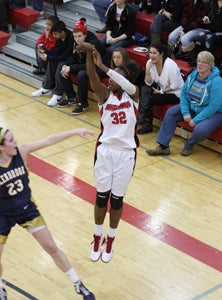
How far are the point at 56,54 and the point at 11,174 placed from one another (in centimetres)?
596

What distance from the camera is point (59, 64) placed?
1129cm

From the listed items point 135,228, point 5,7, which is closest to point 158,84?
point 135,228

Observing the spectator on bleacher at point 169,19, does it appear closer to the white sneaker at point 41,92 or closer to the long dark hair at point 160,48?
the long dark hair at point 160,48

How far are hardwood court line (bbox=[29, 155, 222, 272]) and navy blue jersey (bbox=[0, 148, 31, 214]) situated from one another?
86.9 inches

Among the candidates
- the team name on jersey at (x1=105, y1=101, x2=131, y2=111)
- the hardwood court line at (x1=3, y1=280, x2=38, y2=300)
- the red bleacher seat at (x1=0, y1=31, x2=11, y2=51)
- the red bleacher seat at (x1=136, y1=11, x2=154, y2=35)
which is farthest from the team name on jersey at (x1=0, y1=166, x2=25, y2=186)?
the red bleacher seat at (x1=0, y1=31, x2=11, y2=51)

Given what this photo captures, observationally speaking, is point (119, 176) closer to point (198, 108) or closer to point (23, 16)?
point (198, 108)

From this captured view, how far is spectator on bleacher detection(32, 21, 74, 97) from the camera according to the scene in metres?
11.2

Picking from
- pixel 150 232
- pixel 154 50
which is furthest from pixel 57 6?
pixel 150 232

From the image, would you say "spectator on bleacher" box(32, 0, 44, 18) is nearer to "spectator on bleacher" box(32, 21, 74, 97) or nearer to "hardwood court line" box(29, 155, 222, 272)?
"spectator on bleacher" box(32, 21, 74, 97)

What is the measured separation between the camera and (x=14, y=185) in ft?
19.0

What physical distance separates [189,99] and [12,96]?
12.1 feet

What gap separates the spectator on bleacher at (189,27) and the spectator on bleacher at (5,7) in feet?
13.7

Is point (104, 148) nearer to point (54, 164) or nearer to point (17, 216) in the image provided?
point (17, 216)

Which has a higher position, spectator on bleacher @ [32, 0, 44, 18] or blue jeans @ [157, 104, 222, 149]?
blue jeans @ [157, 104, 222, 149]
